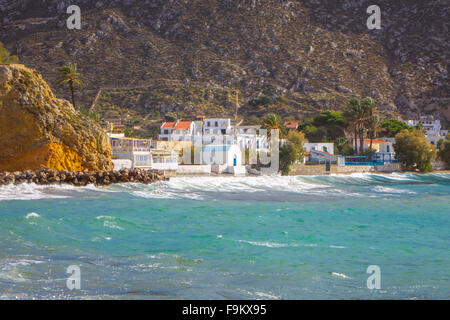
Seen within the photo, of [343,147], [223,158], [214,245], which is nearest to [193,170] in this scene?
[223,158]

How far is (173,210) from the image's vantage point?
2983cm

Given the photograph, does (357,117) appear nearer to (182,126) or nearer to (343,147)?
(343,147)

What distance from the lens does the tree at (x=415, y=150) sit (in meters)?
74.1

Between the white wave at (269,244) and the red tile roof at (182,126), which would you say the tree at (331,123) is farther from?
the white wave at (269,244)

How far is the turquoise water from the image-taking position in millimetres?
12773

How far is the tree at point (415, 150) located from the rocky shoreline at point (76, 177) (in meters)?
42.9

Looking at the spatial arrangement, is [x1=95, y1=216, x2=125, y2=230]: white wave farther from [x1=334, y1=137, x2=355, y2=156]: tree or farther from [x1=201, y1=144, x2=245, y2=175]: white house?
[x1=334, y1=137, x2=355, y2=156]: tree

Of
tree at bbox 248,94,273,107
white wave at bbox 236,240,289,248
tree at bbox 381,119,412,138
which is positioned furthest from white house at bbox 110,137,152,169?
tree at bbox 381,119,412,138

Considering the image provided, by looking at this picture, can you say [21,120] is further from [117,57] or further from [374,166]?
[117,57]

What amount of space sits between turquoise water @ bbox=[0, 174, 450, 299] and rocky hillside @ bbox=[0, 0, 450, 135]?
63.1 metres

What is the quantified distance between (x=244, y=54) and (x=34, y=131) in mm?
82766

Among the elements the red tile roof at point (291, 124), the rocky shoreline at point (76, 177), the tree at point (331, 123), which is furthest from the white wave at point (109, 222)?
the red tile roof at point (291, 124)

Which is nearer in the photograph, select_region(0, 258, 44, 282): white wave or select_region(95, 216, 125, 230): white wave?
select_region(0, 258, 44, 282): white wave
